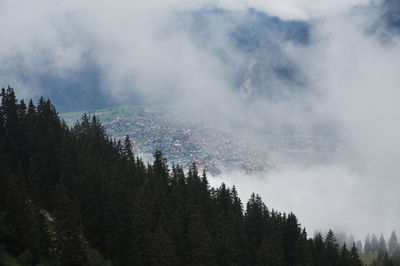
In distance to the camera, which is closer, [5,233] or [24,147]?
[5,233]

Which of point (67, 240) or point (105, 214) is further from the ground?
point (105, 214)

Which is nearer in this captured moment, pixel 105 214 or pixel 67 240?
pixel 67 240

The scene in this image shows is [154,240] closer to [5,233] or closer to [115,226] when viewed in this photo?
[115,226]

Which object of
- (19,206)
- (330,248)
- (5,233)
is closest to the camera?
(5,233)

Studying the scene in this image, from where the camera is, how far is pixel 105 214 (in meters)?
55.6

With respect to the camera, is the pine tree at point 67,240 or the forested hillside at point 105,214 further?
the forested hillside at point 105,214

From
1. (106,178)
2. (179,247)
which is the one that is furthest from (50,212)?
(179,247)

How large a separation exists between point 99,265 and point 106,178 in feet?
57.1

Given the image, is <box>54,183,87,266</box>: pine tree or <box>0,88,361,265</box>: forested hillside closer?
<box>54,183,87,266</box>: pine tree

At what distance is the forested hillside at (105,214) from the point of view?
1658 inches

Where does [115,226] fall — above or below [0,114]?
below

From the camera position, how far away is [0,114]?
2825 inches

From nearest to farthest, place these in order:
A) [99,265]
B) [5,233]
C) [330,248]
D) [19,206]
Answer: [5,233] → [19,206] → [99,265] → [330,248]

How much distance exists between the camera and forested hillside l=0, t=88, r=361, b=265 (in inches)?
1658
